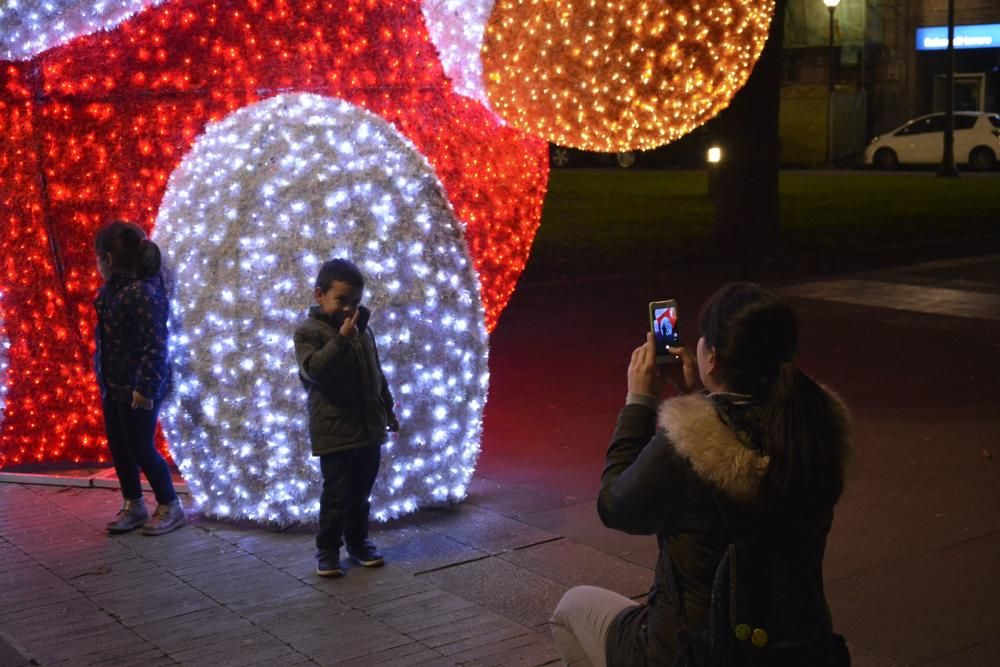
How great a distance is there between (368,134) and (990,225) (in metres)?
15.6

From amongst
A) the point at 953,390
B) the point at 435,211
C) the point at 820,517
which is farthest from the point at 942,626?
the point at 953,390

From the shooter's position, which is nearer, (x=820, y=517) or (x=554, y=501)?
(x=820, y=517)

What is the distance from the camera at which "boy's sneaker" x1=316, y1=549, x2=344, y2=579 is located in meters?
5.54

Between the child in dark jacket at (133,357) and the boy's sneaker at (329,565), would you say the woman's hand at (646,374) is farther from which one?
the child in dark jacket at (133,357)

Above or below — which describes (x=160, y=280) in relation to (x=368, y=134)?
below

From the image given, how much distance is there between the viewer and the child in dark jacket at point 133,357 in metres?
6.03

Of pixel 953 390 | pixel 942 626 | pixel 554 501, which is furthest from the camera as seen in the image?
pixel 953 390

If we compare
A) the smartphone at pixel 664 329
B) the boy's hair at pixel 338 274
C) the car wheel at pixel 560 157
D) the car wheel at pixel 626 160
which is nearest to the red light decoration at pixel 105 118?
the boy's hair at pixel 338 274

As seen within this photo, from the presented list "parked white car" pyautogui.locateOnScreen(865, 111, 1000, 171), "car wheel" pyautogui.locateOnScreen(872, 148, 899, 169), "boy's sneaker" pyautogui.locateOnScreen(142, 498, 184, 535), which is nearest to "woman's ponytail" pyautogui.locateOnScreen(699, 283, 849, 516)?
"boy's sneaker" pyautogui.locateOnScreen(142, 498, 184, 535)

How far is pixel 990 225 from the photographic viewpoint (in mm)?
19688

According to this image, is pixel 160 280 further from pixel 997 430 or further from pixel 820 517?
pixel 997 430

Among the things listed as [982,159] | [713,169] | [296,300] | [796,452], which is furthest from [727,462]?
[982,159]

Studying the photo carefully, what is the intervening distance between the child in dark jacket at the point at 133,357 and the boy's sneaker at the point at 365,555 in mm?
1045

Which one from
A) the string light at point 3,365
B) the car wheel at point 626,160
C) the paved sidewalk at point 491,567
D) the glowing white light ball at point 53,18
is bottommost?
the paved sidewalk at point 491,567
